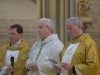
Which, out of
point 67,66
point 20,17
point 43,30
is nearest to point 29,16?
point 20,17

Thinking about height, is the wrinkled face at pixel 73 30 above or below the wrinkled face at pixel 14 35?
above

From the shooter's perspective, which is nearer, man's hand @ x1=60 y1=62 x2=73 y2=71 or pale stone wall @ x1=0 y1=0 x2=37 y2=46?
man's hand @ x1=60 y1=62 x2=73 y2=71

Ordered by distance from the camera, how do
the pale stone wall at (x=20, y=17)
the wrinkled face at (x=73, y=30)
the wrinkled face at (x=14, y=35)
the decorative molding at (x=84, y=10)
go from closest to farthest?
the wrinkled face at (x=73, y=30), the wrinkled face at (x=14, y=35), the decorative molding at (x=84, y=10), the pale stone wall at (x=20, y=17)

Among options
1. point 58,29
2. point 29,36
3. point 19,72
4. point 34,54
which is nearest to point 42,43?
point 34,54

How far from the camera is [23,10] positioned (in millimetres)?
8648

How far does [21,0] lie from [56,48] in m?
4.44

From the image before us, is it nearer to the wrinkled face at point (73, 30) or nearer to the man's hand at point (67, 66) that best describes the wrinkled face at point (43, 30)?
the wrinkled face at point (73, 30)

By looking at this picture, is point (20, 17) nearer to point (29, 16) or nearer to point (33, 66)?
point (29, 16)

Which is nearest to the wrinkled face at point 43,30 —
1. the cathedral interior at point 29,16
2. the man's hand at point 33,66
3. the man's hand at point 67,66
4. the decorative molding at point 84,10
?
the man's hand at point 33,66

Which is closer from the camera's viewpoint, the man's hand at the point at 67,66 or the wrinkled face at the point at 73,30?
the man's hand at the point at 67,66

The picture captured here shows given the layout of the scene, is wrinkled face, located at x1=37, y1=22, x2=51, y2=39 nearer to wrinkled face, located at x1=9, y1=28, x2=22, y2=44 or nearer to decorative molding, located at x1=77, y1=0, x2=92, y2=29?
wrinkled face, located at x1=9, y1=28, x2=22, y2=44

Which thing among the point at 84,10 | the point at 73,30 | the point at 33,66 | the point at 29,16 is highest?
the point at 84,10

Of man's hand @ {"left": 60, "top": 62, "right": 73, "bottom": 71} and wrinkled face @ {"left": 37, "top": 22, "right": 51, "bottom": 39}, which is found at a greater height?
wrinkled face @ {"left": 37, "top": 22, "right": 51, "bottom": 39}

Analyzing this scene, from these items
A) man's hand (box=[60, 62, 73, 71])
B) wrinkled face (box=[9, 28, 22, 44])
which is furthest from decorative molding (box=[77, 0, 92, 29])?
man's hand (box=[60, 62, 73, 71])
